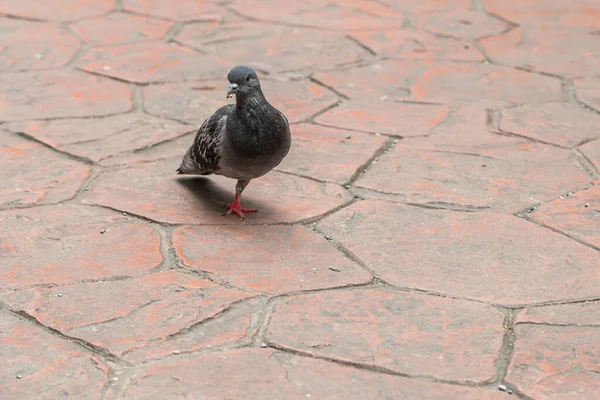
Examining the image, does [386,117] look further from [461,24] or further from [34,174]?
[461,24]

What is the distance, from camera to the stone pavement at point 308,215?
3.69 meters

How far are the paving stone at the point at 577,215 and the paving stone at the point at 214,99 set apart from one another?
194 cm

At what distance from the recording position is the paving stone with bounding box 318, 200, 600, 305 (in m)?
4.36

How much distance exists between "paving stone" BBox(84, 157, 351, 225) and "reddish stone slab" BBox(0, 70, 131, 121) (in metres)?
1.07

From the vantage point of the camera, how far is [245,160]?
473 centimetres

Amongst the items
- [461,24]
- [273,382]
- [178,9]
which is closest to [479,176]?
[273,382]

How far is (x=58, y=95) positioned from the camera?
21.8 feet

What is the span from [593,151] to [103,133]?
3156 mm

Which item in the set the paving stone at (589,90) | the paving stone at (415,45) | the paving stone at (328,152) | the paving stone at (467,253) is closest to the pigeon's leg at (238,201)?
the paving stone at (467,253)

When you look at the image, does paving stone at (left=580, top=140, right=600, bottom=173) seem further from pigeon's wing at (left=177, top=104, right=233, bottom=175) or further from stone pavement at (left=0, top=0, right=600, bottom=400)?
pigeon's wing at (left=177, top=104, right=233, bottom=175)

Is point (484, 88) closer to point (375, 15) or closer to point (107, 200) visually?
point (375, 15)

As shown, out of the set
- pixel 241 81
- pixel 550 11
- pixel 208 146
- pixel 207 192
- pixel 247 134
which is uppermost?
pixel 241 81

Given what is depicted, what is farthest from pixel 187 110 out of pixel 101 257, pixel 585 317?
pixel 585 317

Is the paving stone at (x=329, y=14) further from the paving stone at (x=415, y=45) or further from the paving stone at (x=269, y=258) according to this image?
the paving stone at (x=269, y=258)
